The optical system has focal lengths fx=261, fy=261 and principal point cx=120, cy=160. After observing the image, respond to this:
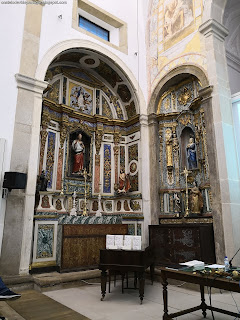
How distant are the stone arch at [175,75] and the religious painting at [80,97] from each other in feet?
7.07

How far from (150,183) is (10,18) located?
18.7 feet

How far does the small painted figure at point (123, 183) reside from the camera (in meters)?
8.39

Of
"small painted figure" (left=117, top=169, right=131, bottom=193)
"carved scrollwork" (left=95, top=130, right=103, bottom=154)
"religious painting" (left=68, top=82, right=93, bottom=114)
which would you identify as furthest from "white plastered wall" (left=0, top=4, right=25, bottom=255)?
"small painted figure" (left=117, top=169, right=131, bottom=193)

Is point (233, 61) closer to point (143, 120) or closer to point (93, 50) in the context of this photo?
point (143, 120)

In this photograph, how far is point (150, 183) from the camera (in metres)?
8.00

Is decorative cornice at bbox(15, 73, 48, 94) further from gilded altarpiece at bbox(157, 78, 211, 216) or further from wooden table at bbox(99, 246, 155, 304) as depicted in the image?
wooden table at bbox(99, 246, 155, 304)

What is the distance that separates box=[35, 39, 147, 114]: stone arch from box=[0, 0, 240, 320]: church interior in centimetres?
3

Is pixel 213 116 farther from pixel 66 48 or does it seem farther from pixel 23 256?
pixel 23 256

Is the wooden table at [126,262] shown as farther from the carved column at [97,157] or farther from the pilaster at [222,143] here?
the carved column at [97,157]

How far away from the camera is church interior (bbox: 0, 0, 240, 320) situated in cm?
489

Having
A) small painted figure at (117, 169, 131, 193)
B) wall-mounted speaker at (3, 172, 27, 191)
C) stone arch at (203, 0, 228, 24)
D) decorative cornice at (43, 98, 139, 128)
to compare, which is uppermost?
stone arch at (203, 0, 228, 24)

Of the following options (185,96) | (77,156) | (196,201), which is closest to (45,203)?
(77,156)

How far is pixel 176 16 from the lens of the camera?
26.9 feet

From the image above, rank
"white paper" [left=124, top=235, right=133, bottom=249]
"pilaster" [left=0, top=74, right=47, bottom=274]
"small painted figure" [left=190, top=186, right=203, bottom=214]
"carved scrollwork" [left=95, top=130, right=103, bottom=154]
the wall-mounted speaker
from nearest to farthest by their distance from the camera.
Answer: "white paper" [left=124, top=235, right=133, bottom=249] < the wall-mounted speaker < "pilaster" [left=0, top=74, right=47, bottom=274] < "small painted figure" [left=190, top=186, right=203, bottom=214] < "carved scrollwork" [left=95, top=130, right=103, bottom=154]
